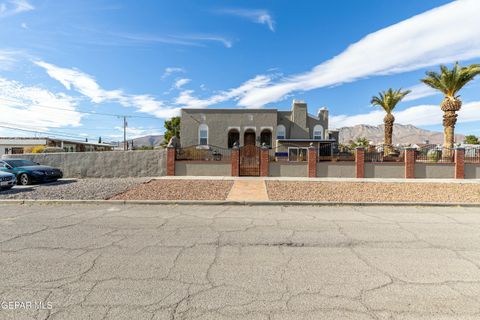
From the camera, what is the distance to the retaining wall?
1502cm

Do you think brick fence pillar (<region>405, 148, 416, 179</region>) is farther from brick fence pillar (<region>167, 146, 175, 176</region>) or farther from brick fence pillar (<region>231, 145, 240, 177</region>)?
brick fence pillar (<region>167, 146, 175, 176</region>)

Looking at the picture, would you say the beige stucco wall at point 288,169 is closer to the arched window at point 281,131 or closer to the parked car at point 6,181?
the arched window at point 281,131

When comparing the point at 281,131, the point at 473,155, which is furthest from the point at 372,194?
the point at 281,131

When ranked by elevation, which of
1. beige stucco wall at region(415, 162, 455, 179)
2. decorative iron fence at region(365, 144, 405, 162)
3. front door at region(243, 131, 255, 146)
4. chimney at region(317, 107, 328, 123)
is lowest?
beige stucco wall at region(415, 162, 455, 179)

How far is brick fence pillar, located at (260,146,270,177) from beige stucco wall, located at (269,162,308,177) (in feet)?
1.18

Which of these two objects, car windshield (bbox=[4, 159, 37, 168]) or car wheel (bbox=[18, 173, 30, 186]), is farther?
car windshield (bbox=[4, 159, 37, 168])

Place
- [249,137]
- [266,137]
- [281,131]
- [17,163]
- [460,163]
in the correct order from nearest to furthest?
1. [17,163]
2. [460,163]
3. [249,137]
4. [281,131]
5. [266,137]

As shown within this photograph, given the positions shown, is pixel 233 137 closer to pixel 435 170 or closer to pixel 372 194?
pixel 435 170

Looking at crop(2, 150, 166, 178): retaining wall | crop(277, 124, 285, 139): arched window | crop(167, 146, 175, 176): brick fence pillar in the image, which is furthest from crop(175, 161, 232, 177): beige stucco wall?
crop(277, 124, 285, 139): arched window

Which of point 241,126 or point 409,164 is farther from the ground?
point 241,126

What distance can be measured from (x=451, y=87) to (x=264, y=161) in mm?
18595

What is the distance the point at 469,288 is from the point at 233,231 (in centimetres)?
389

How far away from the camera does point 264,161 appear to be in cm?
1481

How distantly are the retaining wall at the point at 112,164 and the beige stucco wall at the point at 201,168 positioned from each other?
1.10 m
